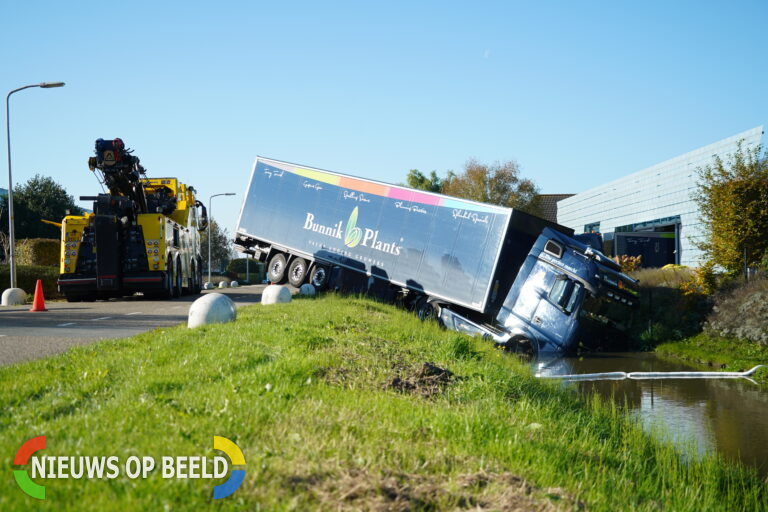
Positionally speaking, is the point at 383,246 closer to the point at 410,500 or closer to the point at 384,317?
the point at 384,317

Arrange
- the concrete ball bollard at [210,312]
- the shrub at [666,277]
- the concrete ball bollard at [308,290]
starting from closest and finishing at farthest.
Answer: the concrete ball bollard at [210,312] < the concrete ball bollard at [308,290] < the shrub at [666,277]

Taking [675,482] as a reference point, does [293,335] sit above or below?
above

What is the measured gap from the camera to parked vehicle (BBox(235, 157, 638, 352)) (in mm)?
16875

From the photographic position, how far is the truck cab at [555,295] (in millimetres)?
16547

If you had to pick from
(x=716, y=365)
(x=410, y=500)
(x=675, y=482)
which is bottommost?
(x=716, y=365)

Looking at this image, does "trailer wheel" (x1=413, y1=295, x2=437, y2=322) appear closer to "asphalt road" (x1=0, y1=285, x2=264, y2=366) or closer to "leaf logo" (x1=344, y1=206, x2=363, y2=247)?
"leaf logo" (x1=344, y1=206, x2=363, y2=247)

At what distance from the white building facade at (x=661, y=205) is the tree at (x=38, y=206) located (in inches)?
1703

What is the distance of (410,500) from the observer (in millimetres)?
3711

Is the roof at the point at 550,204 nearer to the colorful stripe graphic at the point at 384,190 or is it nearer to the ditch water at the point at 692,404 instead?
the colorful stripe graphic at the point at 384,190

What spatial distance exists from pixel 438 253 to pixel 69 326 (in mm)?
10119

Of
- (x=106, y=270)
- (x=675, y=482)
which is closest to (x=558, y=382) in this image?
(x=675, y=482)

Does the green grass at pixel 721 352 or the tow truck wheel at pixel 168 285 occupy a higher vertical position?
the tow truck wheel at pixel 168 285

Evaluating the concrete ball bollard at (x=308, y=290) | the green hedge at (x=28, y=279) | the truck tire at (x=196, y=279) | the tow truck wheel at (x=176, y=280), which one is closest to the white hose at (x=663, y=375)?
the concrete ball bollard at (x=308, y=290)

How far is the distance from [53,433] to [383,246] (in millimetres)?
17198
